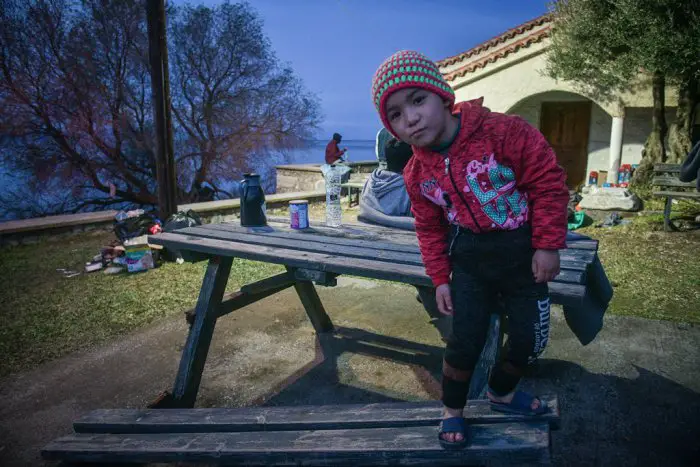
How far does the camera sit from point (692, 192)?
6.36 meters

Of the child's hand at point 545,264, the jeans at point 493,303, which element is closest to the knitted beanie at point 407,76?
the jeans at point 493,303

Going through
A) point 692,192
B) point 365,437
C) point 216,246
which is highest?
point 692,192

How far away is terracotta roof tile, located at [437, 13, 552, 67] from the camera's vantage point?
1196 centimetres

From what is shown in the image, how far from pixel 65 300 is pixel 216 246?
2.68 m

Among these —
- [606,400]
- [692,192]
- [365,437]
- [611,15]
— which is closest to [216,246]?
[365,437]

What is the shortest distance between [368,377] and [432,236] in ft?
4.99

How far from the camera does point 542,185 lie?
1.35 m

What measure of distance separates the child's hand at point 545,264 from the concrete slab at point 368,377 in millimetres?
1108

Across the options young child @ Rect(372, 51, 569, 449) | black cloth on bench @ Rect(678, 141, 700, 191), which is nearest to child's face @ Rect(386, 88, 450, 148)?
young child @ Rect(372, 51, 569, 449)

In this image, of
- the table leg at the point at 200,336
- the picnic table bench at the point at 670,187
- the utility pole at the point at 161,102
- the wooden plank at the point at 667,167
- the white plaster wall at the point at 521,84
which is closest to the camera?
the table leg at the point at 200,336

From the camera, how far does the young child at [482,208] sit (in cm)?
137

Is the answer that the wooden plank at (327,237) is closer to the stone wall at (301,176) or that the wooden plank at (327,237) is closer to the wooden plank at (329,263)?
the wooden plank at (329,263)

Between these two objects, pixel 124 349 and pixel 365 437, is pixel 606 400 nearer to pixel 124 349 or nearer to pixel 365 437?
pixel 365 437

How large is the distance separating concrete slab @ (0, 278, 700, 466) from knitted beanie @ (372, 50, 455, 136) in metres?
1.70
